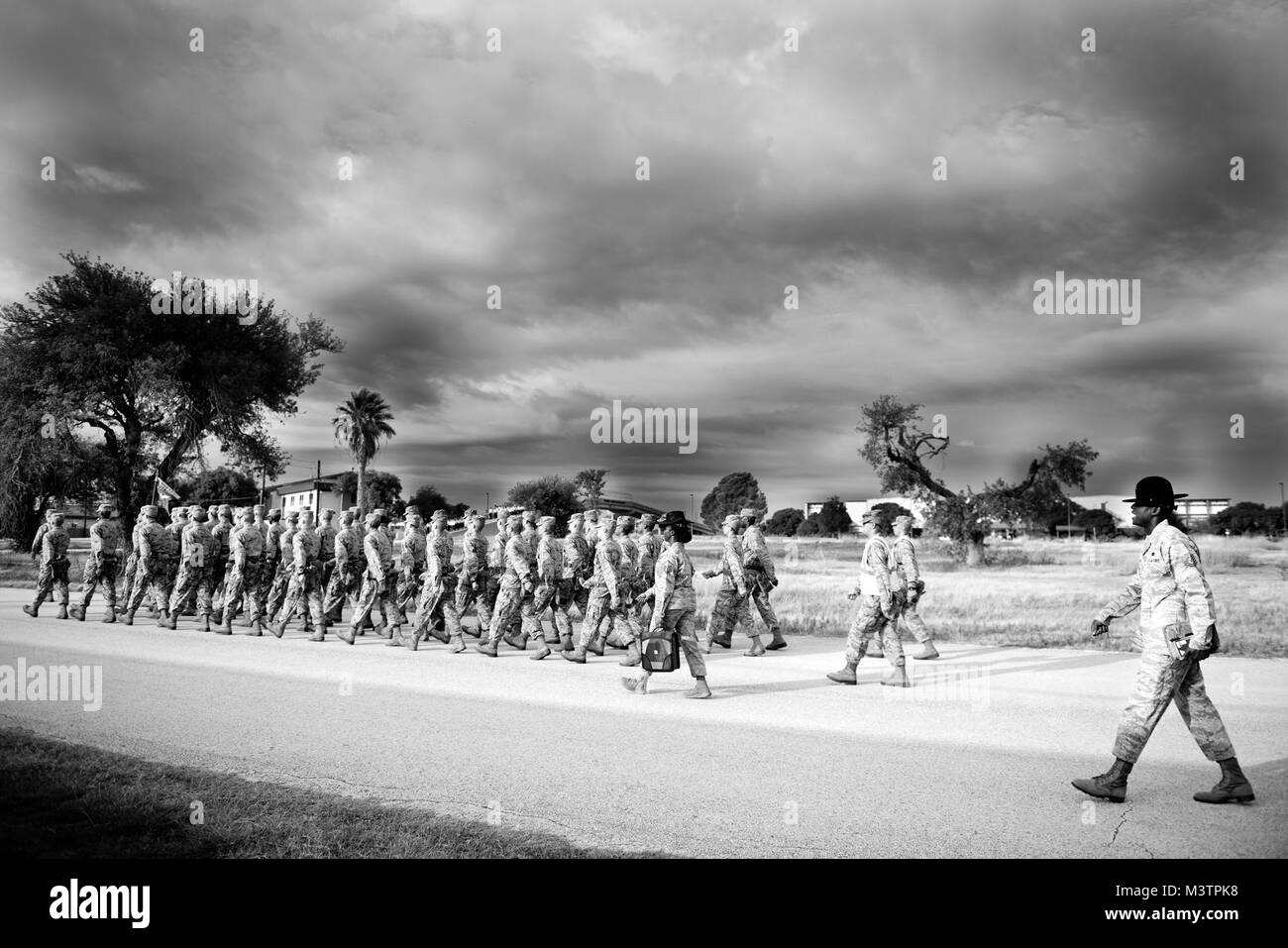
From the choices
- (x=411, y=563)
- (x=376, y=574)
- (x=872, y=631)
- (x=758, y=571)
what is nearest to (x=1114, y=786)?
(x=872, y=631)

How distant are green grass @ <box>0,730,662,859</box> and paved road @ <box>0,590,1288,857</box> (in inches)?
9.9

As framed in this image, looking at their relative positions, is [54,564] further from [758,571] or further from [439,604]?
[758,571]

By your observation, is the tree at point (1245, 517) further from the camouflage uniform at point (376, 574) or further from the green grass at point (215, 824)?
the green grass at point (215, 824)

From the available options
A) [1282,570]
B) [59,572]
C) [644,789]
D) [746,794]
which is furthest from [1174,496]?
[1282,570]

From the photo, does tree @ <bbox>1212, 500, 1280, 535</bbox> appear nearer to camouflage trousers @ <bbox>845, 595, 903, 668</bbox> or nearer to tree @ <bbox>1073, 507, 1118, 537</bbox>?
tree @ <bbox>1073, 507, 1118, 537</bbox>

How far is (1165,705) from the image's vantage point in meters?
5.54

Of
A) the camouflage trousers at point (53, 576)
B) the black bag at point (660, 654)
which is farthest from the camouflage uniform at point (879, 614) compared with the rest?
the camouflage trousers at point (53, 576)

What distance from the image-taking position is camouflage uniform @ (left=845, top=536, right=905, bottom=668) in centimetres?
1016

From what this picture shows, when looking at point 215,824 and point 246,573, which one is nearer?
point 215,824

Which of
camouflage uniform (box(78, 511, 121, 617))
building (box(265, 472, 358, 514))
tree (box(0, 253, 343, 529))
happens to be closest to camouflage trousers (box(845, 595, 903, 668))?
camouflage uniform (box(78, 511, 121, 617))

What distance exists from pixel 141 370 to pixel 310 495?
79016 mm

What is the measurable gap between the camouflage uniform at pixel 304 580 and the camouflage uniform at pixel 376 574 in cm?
90
